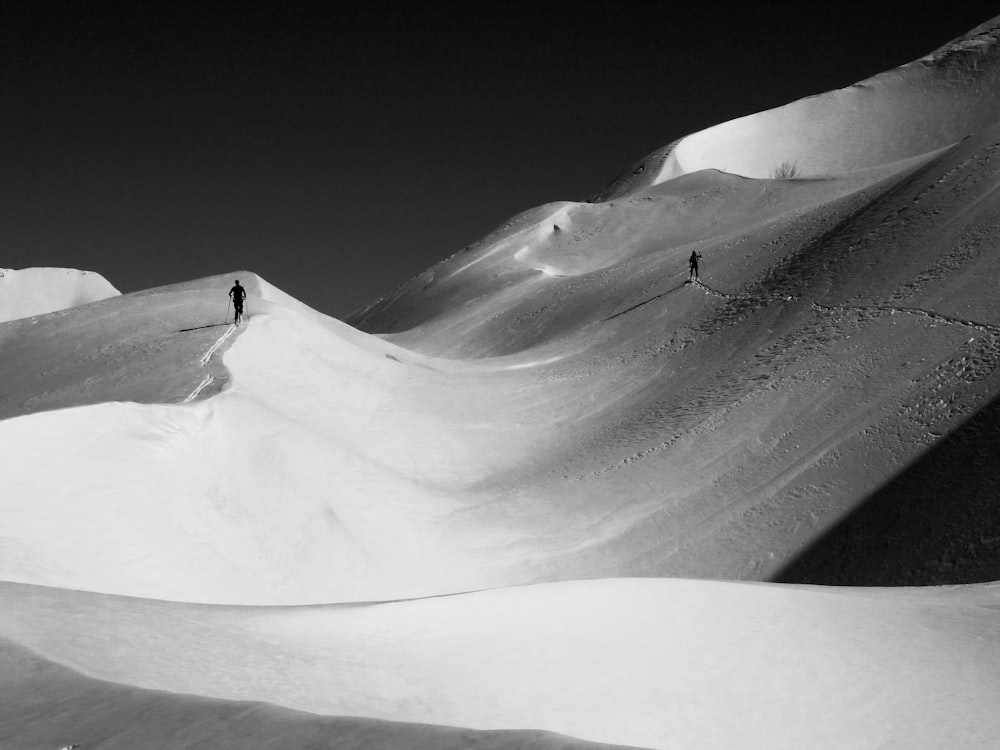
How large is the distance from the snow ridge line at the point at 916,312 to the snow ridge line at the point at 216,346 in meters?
10.7

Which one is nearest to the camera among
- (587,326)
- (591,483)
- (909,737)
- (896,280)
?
(909,737)

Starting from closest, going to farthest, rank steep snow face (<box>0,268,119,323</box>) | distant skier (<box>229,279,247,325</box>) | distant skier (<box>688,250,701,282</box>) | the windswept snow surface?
the windswept snow surface < distant skier (<box>229,279,247,325</box>) < distant skier (<box>688,250,701,282</box>) < steep snow face (<box>0,268,119,323</box>)

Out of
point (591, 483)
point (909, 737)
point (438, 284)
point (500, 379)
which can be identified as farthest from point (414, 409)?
point (438, 284)

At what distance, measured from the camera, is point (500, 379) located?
2264 cm

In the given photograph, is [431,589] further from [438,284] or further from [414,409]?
[438,284]

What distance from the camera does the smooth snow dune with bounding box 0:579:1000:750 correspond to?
3992 mm

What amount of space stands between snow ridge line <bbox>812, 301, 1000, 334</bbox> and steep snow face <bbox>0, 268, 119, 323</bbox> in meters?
46.5

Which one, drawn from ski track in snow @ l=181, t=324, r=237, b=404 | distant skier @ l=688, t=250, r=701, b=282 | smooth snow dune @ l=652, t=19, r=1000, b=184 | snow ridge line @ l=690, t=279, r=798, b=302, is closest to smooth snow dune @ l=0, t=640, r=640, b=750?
ski track in snow @ l=181, t=324, r=237, b=404

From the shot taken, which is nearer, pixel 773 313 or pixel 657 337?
pixel 773 313

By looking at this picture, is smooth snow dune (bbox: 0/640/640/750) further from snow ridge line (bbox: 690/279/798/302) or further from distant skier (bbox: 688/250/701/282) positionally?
distant skier (bbox: 688/250/701/282)

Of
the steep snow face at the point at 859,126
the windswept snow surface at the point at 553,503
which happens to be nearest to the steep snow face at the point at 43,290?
the steep snow face at the point at 859,126

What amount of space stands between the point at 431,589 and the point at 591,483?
3.79 meters

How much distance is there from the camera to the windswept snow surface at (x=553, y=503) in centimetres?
430

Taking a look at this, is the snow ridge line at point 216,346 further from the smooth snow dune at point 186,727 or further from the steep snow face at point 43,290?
the steep snow face at point 43,290
